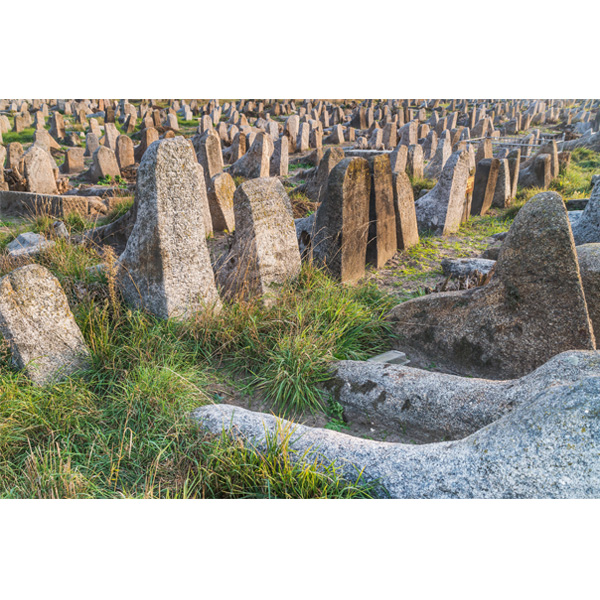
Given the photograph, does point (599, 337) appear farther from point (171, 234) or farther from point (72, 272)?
point (72, 272)

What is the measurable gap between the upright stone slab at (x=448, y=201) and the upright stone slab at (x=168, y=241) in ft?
12.0

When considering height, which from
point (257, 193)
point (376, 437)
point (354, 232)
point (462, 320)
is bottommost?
point (376, 437)

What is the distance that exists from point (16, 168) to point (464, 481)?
27.8 feet

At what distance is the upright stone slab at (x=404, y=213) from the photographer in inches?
216

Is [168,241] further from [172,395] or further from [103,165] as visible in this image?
[103,165]

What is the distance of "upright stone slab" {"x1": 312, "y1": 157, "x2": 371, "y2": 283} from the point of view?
182 inches

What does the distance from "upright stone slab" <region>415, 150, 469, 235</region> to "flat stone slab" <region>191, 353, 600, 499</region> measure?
13.8ft

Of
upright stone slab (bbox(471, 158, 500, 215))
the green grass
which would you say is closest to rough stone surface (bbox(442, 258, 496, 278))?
the green grass

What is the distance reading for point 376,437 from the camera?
8.90 ft

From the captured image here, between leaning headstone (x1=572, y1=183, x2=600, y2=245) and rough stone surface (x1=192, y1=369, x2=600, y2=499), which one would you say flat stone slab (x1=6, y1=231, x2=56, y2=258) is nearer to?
rough stone surface (x1=192, y1=369, x2=600, y2=499)

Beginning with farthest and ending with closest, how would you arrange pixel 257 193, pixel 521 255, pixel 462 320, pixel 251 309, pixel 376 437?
pixel 257 193
pixel 251 309
pixel 462 320
pixel 521 255
pixel 376 437

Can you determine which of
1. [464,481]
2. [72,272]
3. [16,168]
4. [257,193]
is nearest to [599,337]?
[464,481]

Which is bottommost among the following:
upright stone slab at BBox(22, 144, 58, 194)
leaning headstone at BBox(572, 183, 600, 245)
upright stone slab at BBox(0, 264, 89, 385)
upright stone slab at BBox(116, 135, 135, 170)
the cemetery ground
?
the cemetery ground

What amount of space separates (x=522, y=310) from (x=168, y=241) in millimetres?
2440
